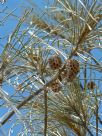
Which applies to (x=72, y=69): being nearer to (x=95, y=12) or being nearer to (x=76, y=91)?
(x=95, y=12)

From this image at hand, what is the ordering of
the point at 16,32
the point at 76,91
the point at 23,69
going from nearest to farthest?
1. the point at 16,32
2. the point at 23,69
3. the point at 76,91

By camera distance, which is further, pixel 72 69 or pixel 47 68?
pixel 47 68

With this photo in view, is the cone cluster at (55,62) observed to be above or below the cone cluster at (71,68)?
above

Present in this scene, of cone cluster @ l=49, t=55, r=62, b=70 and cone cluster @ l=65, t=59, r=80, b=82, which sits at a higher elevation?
cone cluster @ l=49, t=55, r=62, b=70

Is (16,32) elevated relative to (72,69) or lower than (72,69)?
elevated

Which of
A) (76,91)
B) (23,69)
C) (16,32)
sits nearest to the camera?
(16,32)

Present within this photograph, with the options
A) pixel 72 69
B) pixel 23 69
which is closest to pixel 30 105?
pixel 23 69

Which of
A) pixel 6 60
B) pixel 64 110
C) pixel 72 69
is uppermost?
pixel 6 60
